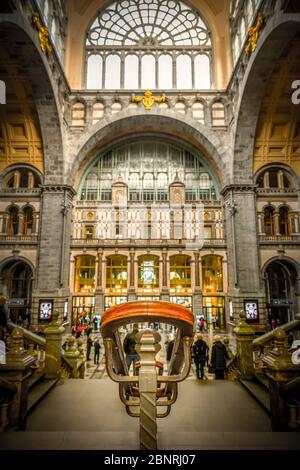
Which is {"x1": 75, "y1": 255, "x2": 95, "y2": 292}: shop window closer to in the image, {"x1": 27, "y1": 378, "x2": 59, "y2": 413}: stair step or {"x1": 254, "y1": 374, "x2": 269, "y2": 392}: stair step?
{"x1": 27, "y1": 378, "x2": 59, "y2": 413}: stair step

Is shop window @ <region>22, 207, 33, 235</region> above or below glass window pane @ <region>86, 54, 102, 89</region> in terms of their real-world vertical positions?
below

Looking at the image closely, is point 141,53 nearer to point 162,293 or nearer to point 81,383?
point 162,293

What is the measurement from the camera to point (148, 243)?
27.2 meters

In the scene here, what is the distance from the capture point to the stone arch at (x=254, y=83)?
51.2 ft

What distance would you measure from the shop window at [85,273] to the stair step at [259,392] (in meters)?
22.3

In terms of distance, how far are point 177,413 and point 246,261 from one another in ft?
63.4

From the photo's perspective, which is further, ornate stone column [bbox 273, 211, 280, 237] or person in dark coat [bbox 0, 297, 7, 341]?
ornate stone column [bbox 273, 211, 280, 237]

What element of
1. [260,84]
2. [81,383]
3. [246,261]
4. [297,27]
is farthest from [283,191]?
[81,383]

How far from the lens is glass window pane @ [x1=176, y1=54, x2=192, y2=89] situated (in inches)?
1064

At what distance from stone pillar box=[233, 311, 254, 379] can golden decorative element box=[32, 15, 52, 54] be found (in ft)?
67.8

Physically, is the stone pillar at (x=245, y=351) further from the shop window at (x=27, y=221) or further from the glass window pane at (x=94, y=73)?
the glass window pane at (x=94, y=73)

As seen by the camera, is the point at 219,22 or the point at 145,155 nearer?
the point at 219,22

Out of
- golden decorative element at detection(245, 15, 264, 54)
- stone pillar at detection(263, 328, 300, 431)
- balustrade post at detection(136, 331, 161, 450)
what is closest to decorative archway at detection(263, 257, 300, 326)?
golden decorative element at detection(245, 15, 264, 54)

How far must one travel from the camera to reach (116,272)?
28.0 metres
